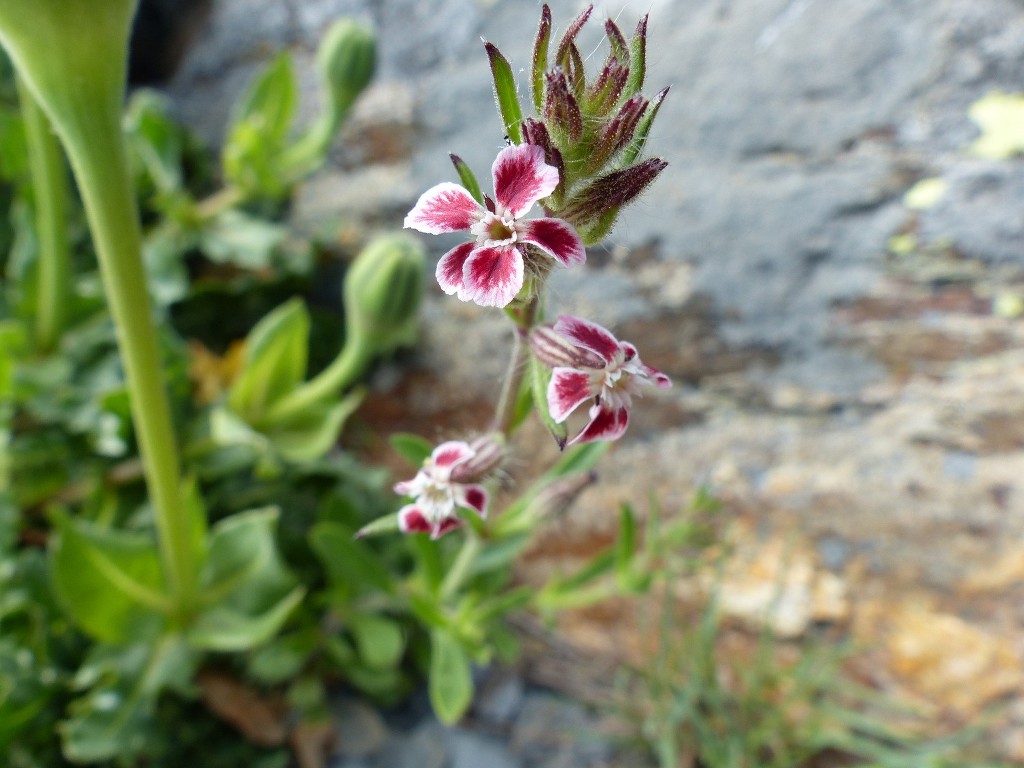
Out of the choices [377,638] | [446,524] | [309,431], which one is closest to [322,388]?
[309,431]

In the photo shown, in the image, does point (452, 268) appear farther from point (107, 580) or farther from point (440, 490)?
point (107, 580)

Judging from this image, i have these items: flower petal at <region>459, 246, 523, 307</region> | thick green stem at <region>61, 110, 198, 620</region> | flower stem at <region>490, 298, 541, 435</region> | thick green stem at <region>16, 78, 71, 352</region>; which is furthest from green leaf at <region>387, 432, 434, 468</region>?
thick green stem at <region>16, 78, 71, 352</region>

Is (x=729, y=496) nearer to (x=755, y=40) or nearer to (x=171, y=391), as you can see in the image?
(x=755, y=40)

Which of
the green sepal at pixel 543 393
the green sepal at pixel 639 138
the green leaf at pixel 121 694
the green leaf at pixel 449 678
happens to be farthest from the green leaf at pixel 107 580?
the green sepal at pixel 639 138

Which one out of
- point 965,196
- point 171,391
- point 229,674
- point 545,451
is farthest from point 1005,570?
point 171,391

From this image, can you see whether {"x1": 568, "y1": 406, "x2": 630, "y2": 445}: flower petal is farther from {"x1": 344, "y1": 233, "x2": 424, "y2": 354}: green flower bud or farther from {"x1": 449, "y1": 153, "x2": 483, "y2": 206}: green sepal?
{"x1": 344, "y1": 233, "x2": 424, "y2": 354}: green flower bud

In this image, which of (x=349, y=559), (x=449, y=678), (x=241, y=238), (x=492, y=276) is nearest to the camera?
(x=492, y=276)
